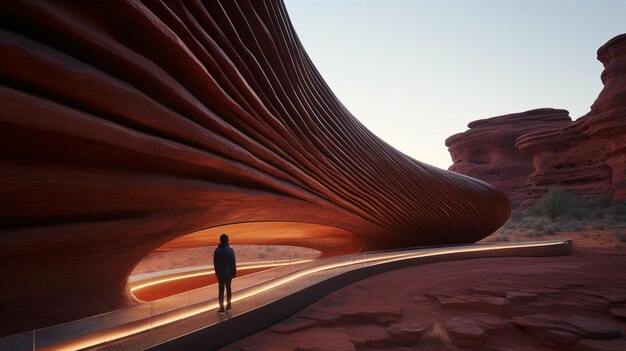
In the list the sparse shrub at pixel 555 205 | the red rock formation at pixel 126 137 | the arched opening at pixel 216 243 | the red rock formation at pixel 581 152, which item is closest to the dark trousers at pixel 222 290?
the red rock formation at pixel 126 137

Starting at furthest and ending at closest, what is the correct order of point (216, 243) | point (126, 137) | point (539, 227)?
1. point (539, 227)
2. point (216, 243)
3. point (126, 137)

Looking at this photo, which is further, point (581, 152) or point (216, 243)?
point (581, 152)

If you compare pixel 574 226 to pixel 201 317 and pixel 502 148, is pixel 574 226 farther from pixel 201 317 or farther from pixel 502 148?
pixel 201 317

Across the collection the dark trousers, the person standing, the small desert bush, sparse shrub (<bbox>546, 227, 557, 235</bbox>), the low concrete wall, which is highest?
the person standing

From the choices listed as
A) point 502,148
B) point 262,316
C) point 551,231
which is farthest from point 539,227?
point 262,316

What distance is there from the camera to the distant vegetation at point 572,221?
15.8 m

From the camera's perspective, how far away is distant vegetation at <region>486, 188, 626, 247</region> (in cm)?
1584

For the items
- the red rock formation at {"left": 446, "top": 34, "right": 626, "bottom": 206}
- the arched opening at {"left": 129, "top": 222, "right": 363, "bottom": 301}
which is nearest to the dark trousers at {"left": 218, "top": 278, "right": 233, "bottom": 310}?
the arched opening at {"left": 129, "top": 222, "right": 363, "bottom": 301}

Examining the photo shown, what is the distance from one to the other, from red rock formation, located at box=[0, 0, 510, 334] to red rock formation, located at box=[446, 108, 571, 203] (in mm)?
32270

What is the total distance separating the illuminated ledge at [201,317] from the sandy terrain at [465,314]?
0.49ft

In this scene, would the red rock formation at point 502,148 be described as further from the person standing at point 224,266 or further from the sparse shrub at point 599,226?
the person standing at point 224,266

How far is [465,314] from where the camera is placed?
4.43 metres

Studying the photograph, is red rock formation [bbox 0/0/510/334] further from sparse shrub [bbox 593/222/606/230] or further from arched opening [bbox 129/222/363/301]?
sparse shrub [bbox 593/222/606/230]

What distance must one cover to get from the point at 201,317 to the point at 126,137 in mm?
1711
